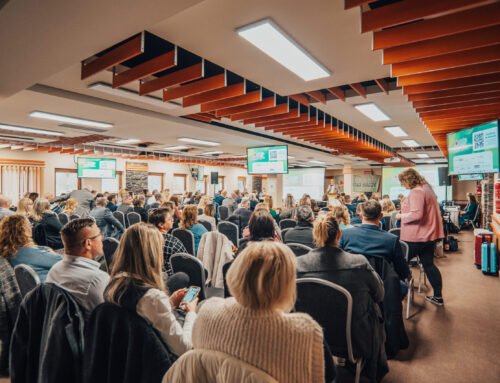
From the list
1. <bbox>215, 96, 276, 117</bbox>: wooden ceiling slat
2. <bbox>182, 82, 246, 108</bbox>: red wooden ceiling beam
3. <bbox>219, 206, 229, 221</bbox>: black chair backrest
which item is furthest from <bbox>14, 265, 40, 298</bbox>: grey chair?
<bbox>219, 206, 229, 221</bbox>: black chair backrest

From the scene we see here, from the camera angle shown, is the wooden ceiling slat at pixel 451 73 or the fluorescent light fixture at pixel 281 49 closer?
the fluorescent light fixture at pixel 281 49

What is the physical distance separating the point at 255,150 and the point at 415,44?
594 centimetres

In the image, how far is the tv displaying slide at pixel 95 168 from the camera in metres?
10.4

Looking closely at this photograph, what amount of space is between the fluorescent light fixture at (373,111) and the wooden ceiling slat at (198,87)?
258cm

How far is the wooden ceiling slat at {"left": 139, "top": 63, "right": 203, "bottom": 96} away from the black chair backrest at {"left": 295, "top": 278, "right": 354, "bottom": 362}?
7.36 feet

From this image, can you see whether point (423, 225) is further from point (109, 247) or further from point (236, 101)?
point (109, 247)

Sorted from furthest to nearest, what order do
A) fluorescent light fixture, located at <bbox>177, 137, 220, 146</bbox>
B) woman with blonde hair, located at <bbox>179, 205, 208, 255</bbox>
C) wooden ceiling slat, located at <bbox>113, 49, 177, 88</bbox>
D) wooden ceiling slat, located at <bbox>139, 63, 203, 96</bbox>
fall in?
fluorescent light fixture, located at <bbox>177, 137, 220, 146</bbox> → woman with blonde hair, located at <bbox>179, 205, 208, 255</bbox> → wooden ceiling slat, located at <bbox>139, 63, 203, 96</bbox> → wooden ceiling slat, located at <bbox>113, 49, 177, 88</bbox>

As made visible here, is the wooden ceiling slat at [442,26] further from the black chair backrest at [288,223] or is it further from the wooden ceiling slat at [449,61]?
the black chair backrest at [288,223]

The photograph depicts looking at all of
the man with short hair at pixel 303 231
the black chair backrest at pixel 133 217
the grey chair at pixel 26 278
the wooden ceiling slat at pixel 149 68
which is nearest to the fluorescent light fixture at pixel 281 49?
the wooden ceiling slat at pixel 149 68

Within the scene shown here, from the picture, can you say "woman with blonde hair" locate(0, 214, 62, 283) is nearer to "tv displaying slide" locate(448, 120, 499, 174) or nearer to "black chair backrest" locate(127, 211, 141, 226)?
"black chair backrest" locate(127, 211, 141, 226)

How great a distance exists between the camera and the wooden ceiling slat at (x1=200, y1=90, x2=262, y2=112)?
3.83m

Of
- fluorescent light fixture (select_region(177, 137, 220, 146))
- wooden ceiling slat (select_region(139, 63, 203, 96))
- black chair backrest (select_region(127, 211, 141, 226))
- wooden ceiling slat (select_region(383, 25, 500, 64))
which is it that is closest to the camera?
wooden ceiling slat (select_region(383, 25, 500, 64))

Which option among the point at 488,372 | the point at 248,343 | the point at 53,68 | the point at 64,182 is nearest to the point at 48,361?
the point at 248,343

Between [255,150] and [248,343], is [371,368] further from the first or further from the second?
[255,150]
